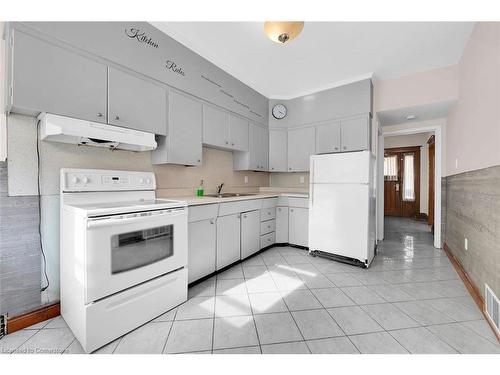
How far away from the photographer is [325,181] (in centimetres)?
284

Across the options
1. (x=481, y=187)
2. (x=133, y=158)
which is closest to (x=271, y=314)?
(x=133, y=158)

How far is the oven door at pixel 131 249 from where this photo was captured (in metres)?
1.29

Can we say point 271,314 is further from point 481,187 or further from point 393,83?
point 393,83

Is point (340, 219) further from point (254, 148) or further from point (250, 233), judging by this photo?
point (254, 148)

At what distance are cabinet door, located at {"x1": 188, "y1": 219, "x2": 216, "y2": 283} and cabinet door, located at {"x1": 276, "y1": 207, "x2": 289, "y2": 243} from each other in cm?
139

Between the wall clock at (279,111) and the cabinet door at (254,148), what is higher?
the wall clock at (279,111)

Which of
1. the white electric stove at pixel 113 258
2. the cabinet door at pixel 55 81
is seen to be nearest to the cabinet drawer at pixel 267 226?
the white electric stove at pixel 113 258

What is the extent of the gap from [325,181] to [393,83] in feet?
6.03

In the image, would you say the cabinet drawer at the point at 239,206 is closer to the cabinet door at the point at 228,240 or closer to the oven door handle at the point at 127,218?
the cabinet door at the point at 228,240

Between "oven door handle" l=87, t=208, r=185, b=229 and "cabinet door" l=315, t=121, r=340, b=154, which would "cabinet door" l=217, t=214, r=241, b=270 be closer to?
"oven door handle" l=87, t=208, r=185, b=229

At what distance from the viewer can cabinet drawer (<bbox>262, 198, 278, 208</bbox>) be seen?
3114 mm

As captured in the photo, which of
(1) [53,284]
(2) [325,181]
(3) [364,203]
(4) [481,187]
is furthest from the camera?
(2) [325,181]

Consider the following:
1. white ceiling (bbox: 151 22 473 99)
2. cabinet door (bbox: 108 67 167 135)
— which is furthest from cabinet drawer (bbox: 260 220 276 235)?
white ceiling (bbox: 151 22 473 99)

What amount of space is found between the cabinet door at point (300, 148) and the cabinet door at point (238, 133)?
919mm
